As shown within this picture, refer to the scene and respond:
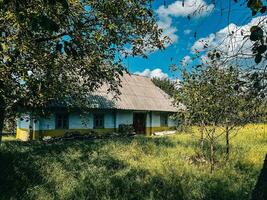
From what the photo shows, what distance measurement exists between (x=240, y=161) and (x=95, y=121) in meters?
15.5

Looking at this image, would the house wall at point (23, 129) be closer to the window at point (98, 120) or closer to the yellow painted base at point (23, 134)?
the yellow painted base at point (23, 134)

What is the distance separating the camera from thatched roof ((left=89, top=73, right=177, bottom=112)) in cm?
2531

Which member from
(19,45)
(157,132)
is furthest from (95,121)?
(19,45)

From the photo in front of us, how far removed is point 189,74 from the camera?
12.4m

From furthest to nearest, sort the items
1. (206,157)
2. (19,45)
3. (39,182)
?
(206,157) < (39,182) < (19,45)

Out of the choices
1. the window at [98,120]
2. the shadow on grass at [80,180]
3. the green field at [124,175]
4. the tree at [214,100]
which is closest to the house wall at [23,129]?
Result: the window at [98,120]

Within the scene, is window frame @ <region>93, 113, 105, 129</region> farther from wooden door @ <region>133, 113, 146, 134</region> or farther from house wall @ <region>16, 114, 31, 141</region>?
house wall @ <region>16, 114, 31, 141</region>

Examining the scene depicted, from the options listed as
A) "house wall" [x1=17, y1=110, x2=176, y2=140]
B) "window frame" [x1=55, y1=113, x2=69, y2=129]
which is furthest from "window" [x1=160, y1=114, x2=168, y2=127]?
"window frame" [x1=55, y1=113, x2=69, y2=129]

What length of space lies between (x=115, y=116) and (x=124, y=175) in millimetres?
17222

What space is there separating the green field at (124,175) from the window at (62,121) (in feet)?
32.1

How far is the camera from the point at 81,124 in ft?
77.8

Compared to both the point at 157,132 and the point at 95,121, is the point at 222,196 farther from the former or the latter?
the point at 157,132

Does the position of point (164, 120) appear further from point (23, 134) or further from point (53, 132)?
point (23, 134)

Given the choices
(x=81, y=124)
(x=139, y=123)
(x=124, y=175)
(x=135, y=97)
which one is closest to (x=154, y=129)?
(x=139, y=123)
